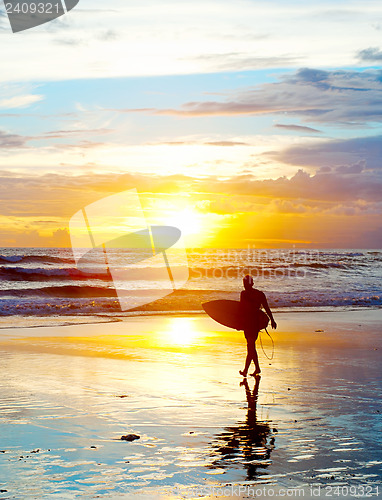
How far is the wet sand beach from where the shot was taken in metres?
5.52

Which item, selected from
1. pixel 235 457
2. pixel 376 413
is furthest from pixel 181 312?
pixel 235 457

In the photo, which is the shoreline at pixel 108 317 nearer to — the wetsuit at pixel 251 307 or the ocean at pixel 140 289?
the ocean at pixel 140 289

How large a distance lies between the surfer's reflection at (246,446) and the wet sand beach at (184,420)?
2 centimetres

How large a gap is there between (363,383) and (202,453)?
15.5 feet

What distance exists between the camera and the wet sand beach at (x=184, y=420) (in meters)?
5.52

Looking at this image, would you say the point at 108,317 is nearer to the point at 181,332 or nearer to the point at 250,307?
the point at 181,332

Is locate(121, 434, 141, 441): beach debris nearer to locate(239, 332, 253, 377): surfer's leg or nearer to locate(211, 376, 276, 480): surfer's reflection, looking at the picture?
locate(211, 376, 276, 480): surfer's reflection

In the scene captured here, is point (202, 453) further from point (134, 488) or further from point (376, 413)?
point (376, 413)

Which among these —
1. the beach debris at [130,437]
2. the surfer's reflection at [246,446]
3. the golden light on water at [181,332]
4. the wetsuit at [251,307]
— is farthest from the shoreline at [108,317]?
the surfer's reflection at [246,446]

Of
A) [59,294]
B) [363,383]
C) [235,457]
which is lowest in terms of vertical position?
[59,294]

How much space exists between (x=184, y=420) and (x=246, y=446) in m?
1.30

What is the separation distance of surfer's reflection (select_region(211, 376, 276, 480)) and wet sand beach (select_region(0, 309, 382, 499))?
0.02 m

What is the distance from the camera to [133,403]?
8.54m

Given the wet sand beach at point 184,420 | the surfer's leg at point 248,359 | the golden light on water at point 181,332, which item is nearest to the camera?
the wet sand beach at point 184,420
